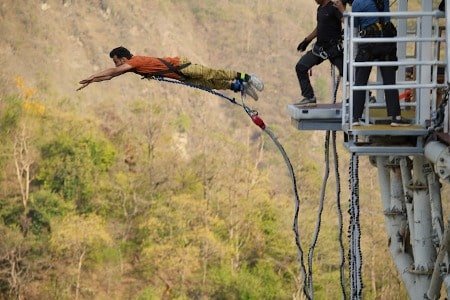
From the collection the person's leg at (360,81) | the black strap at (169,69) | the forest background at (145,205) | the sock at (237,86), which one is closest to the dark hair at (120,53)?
the black strap at (169,69)

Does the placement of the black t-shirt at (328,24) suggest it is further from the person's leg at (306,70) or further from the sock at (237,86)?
the sock at (237,86)

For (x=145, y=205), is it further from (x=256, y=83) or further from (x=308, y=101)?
(x=308, y=101)

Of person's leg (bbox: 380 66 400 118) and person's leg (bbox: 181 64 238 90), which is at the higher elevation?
person's leg (bbox: 181 64 238 90)

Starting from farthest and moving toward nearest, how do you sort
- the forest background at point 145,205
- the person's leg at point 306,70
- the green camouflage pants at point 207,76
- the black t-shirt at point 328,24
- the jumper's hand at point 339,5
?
the forest background at point 145,205 → the green camouflage pants at point 207,76 → the person's leg at point 306,70 → the black t-shirt at point 328,24 → the jumper's hand at point 339,5

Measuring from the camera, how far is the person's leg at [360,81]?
6516 mm

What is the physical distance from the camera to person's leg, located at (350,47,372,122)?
6.52 metres

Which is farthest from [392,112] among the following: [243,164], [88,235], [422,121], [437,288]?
[243,164]

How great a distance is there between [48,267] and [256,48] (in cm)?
4356

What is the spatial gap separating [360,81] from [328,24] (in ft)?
3.62

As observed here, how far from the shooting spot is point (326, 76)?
255 feet

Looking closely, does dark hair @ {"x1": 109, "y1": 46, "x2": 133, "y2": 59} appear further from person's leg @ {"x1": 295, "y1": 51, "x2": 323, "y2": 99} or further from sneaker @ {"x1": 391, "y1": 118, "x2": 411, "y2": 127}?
sneaker @ {"x1": 391, "y1": 118, "x2": 411, "y2": 127}

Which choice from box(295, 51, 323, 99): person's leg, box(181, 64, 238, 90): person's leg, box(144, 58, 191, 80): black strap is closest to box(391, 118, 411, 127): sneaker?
box(295, 51, 323, 99): person's leg

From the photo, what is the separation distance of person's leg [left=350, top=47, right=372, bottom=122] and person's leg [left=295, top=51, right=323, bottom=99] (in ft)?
3.36

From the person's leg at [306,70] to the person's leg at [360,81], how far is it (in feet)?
3.36
